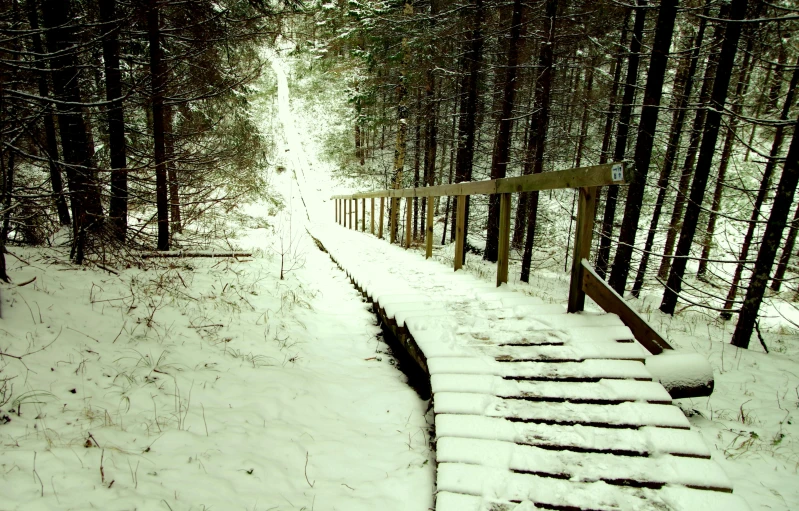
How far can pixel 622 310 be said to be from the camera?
11.2ft

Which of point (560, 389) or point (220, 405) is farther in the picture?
point (220, 405)

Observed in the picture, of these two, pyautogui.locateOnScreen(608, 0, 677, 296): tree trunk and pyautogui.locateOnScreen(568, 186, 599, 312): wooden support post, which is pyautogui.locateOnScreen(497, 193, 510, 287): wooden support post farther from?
pyautogui.locateOnScreen(608, 0, 677, 296): tree trunk

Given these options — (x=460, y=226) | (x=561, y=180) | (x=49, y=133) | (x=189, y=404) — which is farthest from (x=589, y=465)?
(x=49, y=133)

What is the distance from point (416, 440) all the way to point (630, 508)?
5.05 feet

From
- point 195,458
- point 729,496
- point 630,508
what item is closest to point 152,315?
point 195,458

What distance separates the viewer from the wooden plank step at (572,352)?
2959mm

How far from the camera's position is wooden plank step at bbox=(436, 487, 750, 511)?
1.84 metres

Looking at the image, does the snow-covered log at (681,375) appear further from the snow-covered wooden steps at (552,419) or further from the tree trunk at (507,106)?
the tree trunk at (507,106)

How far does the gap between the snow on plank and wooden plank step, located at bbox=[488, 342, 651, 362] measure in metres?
1.11

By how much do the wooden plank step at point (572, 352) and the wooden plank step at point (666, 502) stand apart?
44.3 inches

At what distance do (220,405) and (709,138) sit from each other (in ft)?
33.6

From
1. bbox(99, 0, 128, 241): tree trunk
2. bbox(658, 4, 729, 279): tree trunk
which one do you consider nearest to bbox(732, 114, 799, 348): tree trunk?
bbox(658, 4, 729, 279): tree trunk

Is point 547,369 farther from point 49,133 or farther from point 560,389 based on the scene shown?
Result: point 49,133

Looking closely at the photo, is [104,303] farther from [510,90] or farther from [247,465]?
[510,90]
